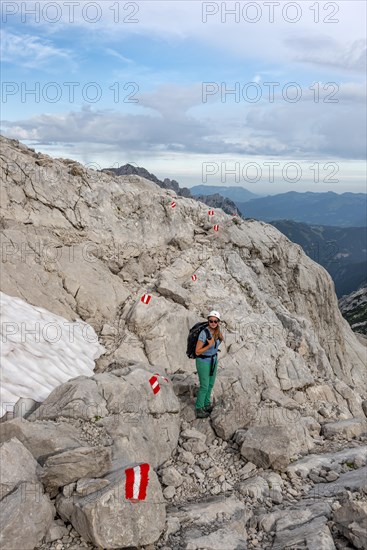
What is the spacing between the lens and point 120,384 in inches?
530

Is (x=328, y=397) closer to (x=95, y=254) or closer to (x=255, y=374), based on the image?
(x=255, y=374)

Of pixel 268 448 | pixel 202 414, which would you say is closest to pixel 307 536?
pixel 268 448

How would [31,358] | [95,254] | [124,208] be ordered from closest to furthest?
1. [31,358]
2. [95,254]
3. [124,208]

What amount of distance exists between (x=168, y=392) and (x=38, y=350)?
5.70 metres

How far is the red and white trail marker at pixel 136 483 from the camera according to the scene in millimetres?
8797

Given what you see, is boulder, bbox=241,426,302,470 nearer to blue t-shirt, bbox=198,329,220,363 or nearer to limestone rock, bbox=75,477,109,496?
blue t-shirt, bbox=198,329,220,363

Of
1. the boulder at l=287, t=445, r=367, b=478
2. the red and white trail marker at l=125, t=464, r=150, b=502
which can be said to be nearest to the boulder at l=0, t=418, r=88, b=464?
the red and white trail marker at l=125, t=464, r=150, b=502

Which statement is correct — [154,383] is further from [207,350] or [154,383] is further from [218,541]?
[218,541]

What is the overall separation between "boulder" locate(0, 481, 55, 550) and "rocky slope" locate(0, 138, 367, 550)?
0.09 ft

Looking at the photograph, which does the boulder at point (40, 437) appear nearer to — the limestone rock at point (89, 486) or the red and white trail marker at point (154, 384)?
the limestone rock at point (89, 486)

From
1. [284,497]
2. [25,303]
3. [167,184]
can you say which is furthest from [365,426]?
[167,184]

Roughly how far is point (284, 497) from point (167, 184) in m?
150

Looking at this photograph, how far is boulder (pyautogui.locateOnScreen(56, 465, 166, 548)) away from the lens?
8320 mm

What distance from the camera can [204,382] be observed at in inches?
590
